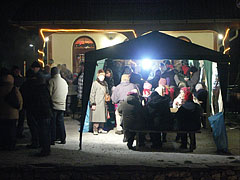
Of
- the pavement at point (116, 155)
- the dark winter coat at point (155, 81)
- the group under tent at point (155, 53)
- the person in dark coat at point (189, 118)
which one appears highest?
the group under tent at point (155, 53)

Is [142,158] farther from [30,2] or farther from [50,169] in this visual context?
[30,2]

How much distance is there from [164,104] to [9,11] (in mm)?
19940

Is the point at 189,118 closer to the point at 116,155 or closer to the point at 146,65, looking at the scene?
the point at 116,155

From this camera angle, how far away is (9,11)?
25672 millimetres

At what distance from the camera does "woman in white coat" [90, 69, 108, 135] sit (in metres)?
11.0

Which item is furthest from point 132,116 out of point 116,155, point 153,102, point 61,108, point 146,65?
point 146,65

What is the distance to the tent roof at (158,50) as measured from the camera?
871 centimetres

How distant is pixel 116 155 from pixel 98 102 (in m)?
3.28

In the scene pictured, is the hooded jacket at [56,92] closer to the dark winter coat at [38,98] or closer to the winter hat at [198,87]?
the dark winter coat at [38,98]

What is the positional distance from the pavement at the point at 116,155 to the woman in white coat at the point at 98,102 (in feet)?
2.48

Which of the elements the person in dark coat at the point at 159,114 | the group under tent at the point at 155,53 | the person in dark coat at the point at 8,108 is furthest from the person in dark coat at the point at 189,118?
the person in dark coat at the point at 8,108

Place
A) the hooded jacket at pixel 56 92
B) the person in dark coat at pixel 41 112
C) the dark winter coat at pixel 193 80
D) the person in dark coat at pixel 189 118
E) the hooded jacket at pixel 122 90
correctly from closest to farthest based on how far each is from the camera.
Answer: the person in dark coat at pixel 41 112, the person in dark coat at pixel 189 118, the hooded jacket at pixel 56 92, the hooded jacket at pixel 122 90, the dark winter coat at pixel 193 80

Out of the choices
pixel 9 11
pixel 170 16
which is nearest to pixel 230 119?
pixel 170 16

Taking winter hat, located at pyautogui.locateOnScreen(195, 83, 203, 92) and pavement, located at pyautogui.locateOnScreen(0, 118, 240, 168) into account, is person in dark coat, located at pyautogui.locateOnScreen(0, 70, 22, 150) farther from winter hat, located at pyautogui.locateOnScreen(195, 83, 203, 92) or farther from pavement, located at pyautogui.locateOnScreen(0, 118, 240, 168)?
winter hat, located at pyautogui.locateOnScreen(195, 83, 203, 92)
